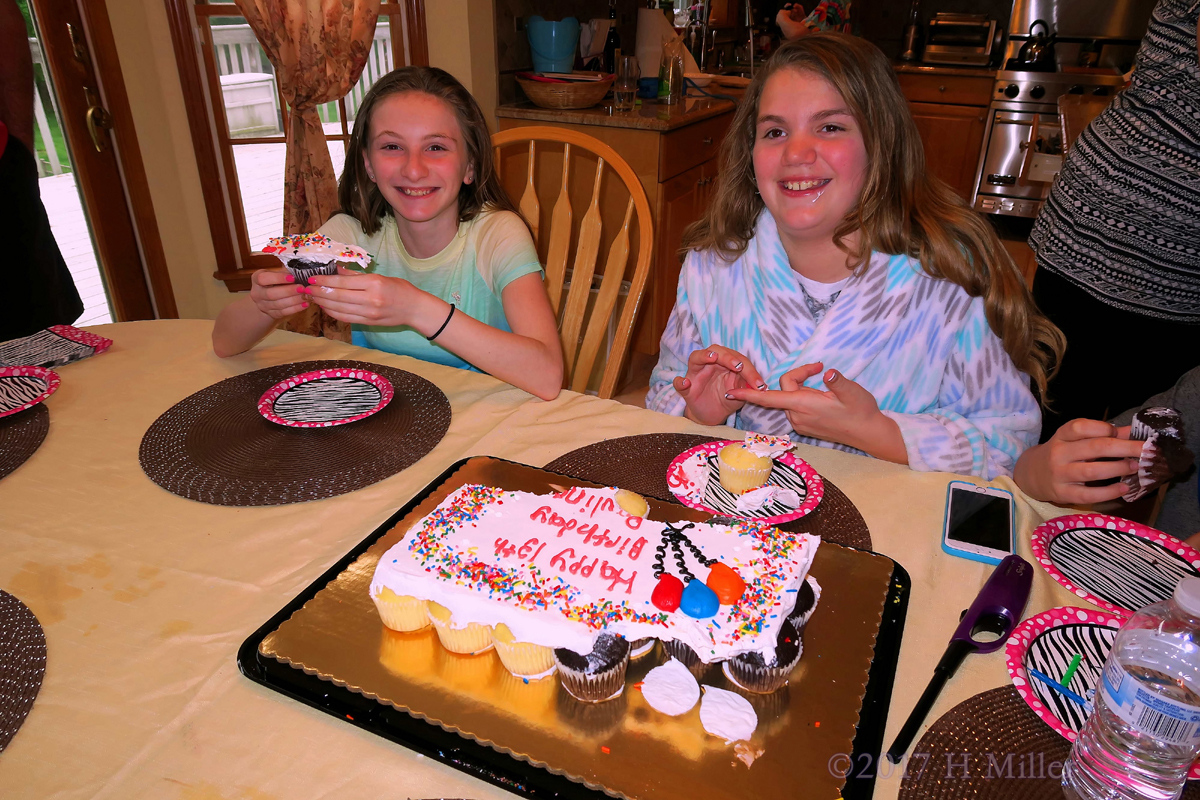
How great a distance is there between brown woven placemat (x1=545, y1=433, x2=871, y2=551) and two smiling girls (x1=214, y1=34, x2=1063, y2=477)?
5.7 inches

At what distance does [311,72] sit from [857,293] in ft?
7.46

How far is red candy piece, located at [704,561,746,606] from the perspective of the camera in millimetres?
707

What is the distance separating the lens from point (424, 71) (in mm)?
1533

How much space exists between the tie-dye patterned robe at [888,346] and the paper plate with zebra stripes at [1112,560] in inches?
8.2

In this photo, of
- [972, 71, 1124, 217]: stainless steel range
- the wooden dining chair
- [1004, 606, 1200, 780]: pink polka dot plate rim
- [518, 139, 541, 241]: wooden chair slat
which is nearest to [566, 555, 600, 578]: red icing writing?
[1004, 606, 1200, 780]: pink polka dot plate rim

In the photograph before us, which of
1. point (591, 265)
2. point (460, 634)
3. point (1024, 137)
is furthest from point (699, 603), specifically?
point (1024, 137)

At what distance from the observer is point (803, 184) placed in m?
1.22

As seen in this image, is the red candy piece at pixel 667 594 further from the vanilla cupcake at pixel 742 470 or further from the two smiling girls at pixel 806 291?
the two smiling girls at pixel 806 291

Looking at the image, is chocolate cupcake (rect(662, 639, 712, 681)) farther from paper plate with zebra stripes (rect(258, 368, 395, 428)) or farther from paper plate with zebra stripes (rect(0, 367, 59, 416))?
paper plate with zebra stripes (rect(0, 367, 59, 416))

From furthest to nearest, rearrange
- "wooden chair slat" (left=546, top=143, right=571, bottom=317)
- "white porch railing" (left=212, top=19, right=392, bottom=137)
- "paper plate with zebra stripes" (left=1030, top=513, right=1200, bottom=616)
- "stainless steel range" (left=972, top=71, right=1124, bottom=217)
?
"stainless steel range" (left=972, top=71, right=1124, bottom=217)
"white porch railing" (left=212, top=19, right=392, bottom=137)
"wooden chair slat" (left=546, top=143, right=571, bottom=317)
"paper plate with zebra stripes" (left=1030, top=513, right=1200, bottom=616)

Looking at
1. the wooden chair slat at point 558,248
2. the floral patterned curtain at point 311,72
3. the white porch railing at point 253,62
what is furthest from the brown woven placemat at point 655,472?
the white porch railing at point 253,62

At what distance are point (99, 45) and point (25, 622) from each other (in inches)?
102

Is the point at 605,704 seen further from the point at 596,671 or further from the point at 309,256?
the point at 309,256

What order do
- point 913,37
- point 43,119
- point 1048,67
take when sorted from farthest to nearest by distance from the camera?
1. point 913,37
2. point 1048,67
3. point 43,119
